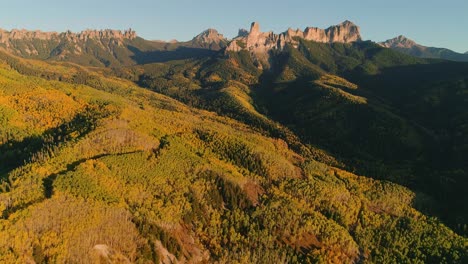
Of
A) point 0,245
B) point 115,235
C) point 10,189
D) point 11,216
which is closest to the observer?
point 0,245

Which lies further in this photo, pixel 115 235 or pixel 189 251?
pixel 189 251

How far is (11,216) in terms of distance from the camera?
166 meters

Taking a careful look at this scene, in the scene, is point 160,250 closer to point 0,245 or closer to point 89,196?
point 89,196

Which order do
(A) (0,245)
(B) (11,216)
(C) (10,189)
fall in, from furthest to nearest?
(C) (10,189)
(B) (11,216)
(A) (0,245)

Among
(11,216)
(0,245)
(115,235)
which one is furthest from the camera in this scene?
(115,235)

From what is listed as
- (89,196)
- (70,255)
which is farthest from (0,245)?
(89,196)

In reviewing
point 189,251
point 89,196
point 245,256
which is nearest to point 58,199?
point 89,196

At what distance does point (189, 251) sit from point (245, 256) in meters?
24.7

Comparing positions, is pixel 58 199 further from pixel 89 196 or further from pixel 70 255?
pixel 70 255

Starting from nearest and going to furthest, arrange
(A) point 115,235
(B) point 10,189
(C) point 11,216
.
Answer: (C) point 11,216 → (A) point 115,235 → (B) point 10,189

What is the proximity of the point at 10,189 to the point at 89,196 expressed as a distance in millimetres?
33984

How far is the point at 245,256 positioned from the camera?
197 m

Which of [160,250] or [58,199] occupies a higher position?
[58,199]

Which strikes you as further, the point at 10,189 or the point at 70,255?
the point at 10,189
